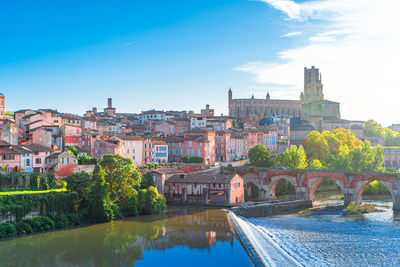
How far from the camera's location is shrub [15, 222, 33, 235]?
31628 millimetres

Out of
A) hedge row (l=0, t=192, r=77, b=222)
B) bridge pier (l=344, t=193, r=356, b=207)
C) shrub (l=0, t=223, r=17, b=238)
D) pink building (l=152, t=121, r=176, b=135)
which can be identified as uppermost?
pink building (l=152, t=121, r=176, b=135)

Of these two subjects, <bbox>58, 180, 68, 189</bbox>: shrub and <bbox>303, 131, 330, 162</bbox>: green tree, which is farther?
<bbox>303, 131, 330, 162</bbox>: green tree

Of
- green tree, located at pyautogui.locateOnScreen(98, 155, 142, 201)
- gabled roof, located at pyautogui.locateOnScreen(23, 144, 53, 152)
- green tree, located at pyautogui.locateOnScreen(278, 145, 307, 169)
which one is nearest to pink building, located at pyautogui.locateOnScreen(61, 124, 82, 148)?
gabled roof, located at pyautogui.locateOnScreen(23, 144, 53, 152)

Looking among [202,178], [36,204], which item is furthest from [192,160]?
[36,204]

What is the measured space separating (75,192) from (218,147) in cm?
3297

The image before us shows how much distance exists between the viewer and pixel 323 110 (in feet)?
372

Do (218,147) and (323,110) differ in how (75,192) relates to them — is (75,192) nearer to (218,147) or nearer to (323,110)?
(218,147)

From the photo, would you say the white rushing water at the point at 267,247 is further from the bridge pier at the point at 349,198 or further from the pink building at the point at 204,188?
the bridge pier at the point at 349,198

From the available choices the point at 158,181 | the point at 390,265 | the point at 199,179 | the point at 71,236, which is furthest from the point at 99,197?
the point at 390,265

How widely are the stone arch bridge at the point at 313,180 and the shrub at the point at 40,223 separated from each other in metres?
26.9

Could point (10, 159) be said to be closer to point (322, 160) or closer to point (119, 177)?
point (119, 177)

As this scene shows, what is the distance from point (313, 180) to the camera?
1949 inches

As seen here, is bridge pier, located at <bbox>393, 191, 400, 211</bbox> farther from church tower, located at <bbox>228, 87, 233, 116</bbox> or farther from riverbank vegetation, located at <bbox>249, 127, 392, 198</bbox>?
church tower, located at <bbox>228, 87, 233, 116</bbox>

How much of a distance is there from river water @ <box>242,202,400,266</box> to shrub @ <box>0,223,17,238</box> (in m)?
17.5
